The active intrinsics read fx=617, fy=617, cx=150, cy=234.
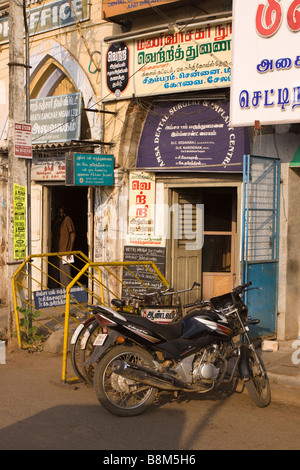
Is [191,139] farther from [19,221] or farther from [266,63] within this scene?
[19,221]

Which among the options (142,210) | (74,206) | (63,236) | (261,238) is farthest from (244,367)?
(74,206)

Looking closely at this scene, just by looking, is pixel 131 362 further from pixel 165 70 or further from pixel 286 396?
pixel 165 70

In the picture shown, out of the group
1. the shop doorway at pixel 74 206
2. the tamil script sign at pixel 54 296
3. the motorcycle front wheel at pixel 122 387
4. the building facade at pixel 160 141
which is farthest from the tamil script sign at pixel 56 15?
the motorcycle front wheel at pixel 122 387

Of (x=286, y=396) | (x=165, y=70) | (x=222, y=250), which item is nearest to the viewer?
(x=286, y=396)

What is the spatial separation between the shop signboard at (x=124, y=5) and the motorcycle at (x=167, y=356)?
624cm

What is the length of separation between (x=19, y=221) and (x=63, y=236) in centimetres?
402

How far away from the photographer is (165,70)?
1065cm

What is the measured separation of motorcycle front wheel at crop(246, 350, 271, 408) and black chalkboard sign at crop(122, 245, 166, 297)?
4665 millimetres

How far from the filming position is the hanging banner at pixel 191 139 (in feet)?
32.7

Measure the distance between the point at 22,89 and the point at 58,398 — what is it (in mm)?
Answer: 4934

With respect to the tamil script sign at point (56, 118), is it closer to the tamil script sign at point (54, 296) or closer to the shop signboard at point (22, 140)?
the shop signboard at point (22, 140)

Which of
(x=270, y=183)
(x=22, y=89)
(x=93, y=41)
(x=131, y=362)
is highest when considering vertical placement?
(x=93, y=41)
